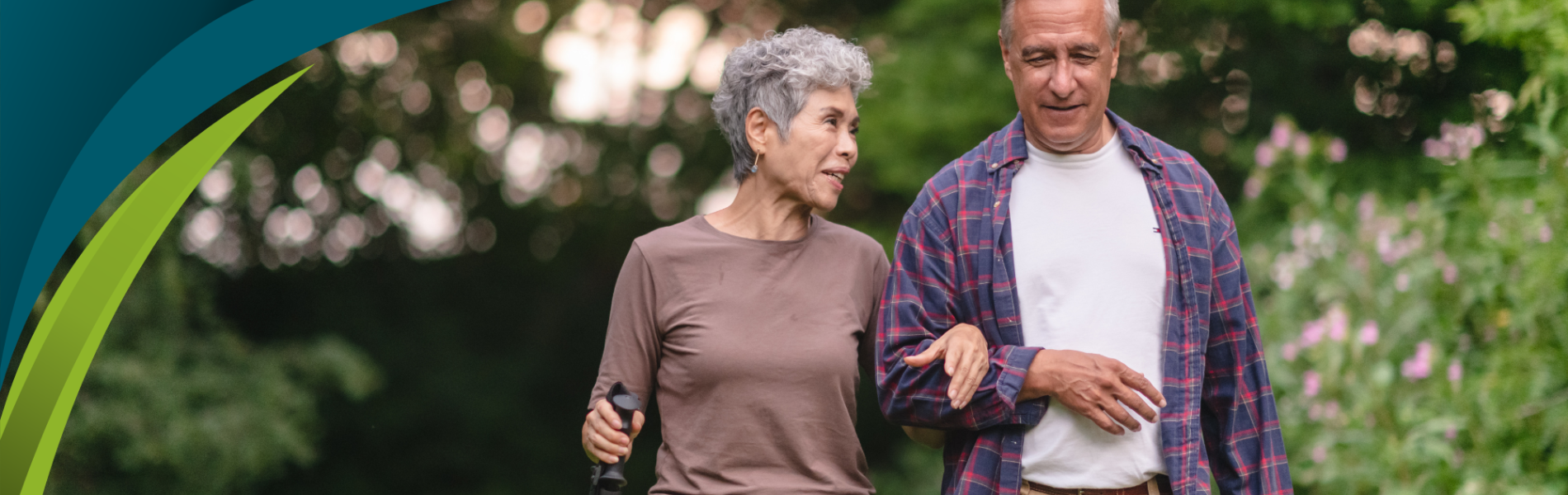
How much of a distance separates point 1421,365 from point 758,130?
2421 millimetres

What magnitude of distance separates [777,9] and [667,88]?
42.1 inches

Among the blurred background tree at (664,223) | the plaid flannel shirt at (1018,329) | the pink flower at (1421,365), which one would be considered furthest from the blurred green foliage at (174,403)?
the pink flower at (1421,365)

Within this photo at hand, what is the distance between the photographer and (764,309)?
236cm

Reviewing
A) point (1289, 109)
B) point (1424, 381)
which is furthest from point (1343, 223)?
point (1289, 109)

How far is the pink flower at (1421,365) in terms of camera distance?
12.5 ft

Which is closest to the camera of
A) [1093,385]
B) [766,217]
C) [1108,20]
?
[1093,385]

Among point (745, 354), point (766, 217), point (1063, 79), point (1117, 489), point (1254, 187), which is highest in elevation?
point (1254, 187)

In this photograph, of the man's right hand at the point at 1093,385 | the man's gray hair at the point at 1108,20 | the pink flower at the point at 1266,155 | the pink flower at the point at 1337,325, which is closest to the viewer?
the man's right hand at the point at 1093,385

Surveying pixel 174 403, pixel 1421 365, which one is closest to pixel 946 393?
pixel 1421 365

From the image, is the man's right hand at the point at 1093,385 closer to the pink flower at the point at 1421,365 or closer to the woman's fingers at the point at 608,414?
the woman's fingers at the point at 608,414

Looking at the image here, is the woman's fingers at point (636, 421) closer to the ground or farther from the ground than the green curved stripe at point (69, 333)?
closer to the ground

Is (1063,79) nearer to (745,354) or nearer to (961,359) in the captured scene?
(961,359)

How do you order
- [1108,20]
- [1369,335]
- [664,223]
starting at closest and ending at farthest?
1. [1108,20]
2. [1369,335]
3. [664,223]

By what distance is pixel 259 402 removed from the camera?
6.61m
